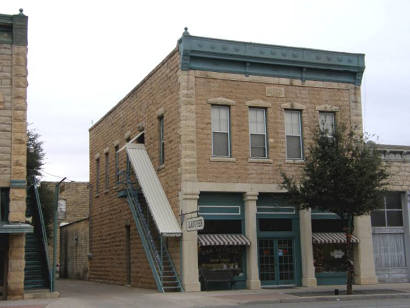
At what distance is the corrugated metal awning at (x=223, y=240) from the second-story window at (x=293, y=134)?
396 cm

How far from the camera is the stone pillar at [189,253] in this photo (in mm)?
21344

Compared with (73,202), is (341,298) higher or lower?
lower

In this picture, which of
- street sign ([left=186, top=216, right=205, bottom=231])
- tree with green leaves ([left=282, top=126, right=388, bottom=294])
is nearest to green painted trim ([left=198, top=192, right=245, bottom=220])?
street sign ([left=186, top=216, right=205, bottom=231])

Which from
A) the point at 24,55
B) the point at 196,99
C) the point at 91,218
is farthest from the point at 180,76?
the point at 91,218

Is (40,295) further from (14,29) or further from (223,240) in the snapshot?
(14,29)

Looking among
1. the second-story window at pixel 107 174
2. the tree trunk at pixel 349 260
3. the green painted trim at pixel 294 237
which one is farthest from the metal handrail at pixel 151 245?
the tree trunk at pixel 349 260

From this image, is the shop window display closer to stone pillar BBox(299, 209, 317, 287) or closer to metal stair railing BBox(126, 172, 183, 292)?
metal stair railing BBox(126, 172, 183, 292)

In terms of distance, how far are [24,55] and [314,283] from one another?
13273mm

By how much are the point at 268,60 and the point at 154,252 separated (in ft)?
28.1

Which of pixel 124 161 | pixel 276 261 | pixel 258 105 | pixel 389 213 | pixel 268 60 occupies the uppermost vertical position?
pixel 268 60

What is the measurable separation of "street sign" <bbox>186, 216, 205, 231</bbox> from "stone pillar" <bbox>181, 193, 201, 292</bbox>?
494 millimetres

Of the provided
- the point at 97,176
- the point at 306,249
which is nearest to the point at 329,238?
the point at 306,249

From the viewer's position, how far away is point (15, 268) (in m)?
19.2

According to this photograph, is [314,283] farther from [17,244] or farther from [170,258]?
[17,244]
